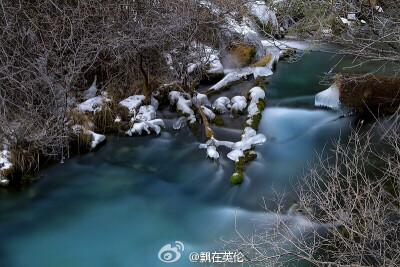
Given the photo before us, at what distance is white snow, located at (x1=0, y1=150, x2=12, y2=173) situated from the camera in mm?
6344

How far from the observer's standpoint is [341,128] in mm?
7770

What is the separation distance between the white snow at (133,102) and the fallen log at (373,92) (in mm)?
4069

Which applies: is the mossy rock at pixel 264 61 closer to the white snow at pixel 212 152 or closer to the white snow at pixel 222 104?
the white snow at pixel 222 104

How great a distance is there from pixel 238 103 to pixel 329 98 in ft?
6.35

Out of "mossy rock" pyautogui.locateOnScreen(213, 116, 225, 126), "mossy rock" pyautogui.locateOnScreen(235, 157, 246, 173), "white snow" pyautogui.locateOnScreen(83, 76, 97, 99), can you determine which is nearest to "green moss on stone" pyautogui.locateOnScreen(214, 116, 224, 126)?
"mossy rock" pyautogui.locateOnScreen(213, 116, 225, 126)

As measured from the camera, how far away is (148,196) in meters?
6.29

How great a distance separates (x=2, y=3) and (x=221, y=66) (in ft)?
16.7

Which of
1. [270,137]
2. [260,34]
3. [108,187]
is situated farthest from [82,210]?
[260,34]

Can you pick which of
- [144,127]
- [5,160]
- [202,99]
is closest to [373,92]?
[202,99]

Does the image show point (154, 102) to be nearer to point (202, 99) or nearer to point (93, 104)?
point (202, 99)

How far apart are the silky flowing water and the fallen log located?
448 mm

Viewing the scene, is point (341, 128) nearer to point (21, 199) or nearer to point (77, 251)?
point (77, 251)

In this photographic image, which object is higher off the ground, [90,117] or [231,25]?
[231,25]

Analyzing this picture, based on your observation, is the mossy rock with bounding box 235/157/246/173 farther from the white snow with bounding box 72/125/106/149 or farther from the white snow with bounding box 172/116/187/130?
the white snow with bounding box 72/125/106/149
